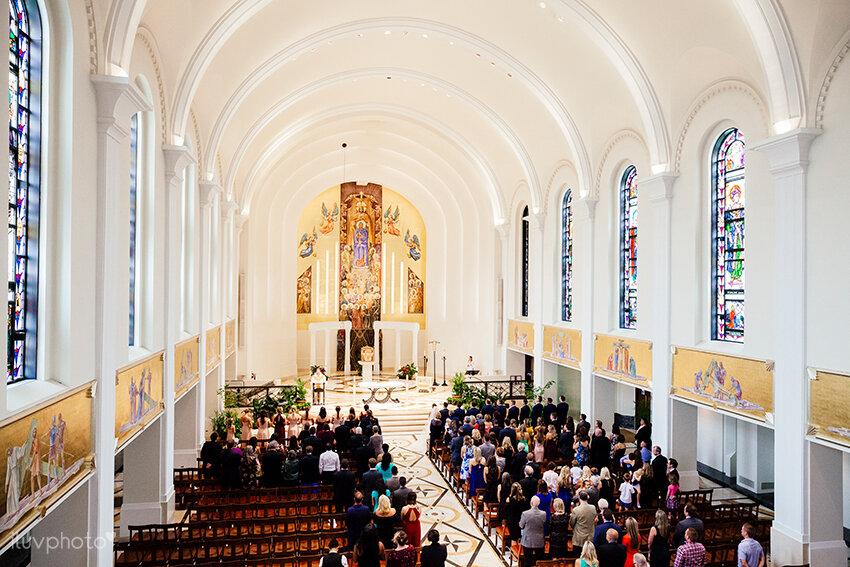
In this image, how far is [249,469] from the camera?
11445mm

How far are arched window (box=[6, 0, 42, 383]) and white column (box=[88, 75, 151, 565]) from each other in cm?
90

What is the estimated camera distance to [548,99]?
16.6 metres

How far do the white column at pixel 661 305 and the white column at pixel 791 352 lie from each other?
3424 millimetres

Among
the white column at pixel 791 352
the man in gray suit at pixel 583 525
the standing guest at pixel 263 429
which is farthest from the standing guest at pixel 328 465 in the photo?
the white column at pixel 791 352

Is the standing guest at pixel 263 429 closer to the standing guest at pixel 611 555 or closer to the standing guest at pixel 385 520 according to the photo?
the standing guest at pixel 385 520

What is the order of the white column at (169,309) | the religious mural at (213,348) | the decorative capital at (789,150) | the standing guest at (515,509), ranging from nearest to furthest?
the decorative capital at (789,150) < the standing guest at (515,509) < the white column at (169,309) < the religious mural at (213,348)

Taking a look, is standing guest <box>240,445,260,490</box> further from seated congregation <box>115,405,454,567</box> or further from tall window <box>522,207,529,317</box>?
tall window <box>522,207,529,317</box>

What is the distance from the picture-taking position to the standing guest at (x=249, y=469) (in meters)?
11.4

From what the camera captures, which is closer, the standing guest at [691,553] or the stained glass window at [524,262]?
the standing guest at [691,553]

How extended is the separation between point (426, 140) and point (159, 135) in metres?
17.2

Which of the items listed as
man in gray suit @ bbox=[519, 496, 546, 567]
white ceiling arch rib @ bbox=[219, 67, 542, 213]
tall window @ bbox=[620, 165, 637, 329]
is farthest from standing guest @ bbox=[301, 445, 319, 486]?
white ceiling arch rib @ bbox=[219, 67, 542, 213]

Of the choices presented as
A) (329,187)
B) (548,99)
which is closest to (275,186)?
(329,187)

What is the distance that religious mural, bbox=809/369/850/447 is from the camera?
327 inches

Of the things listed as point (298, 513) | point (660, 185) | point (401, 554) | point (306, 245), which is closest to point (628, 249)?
point (660, 185)
